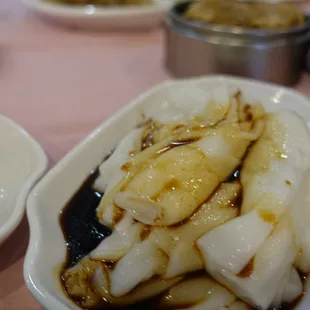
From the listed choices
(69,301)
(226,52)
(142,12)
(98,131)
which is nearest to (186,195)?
(69,301)

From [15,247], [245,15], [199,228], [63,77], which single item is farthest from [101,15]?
[199,228]

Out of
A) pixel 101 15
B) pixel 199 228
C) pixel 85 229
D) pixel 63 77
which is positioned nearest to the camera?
pixel 199 228

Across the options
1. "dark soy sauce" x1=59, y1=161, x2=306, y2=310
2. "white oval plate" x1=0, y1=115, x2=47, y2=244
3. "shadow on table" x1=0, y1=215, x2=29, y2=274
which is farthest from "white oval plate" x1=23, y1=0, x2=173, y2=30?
"shadow on table" x1=0, y1=215, x2=29, y2=274

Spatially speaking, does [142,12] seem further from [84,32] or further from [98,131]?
[98,131]

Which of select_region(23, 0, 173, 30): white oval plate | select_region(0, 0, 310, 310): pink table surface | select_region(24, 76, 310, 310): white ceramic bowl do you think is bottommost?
select_region(0, 0, 310, 310): pink table surface

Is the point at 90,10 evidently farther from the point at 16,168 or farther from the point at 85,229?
the point at 85,229

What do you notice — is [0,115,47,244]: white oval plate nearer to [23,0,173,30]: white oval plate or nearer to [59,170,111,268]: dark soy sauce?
[59,170,111,268]: dark soy sauce

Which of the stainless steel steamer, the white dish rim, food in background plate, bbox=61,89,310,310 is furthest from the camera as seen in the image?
the white dish rim
